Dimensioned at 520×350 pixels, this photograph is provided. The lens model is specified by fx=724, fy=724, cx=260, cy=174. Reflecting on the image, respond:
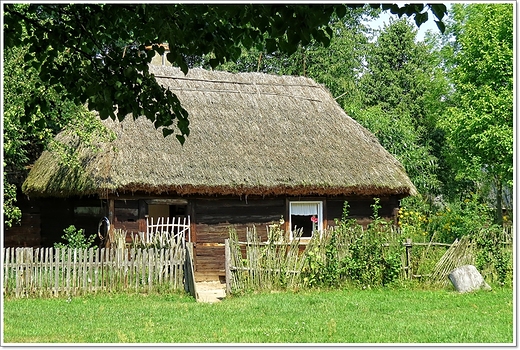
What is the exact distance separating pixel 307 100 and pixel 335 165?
339 centimetres

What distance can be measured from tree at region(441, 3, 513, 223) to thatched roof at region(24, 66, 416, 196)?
15.6 feet

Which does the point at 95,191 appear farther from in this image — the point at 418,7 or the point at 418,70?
the point at 418,70

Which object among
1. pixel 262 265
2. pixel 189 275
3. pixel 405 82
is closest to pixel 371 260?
pixel 262 265

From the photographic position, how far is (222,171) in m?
15.2

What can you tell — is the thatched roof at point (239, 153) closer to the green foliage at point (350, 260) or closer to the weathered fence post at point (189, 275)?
the weathered fence post at point (189, 275)

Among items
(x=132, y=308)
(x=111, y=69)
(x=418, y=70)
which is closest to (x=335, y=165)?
(x=132, y=308)

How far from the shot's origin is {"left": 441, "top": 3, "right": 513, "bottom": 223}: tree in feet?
70.0

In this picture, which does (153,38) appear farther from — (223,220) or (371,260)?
(223,220)

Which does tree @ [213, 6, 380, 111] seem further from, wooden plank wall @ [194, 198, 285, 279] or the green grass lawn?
the green grass lawn

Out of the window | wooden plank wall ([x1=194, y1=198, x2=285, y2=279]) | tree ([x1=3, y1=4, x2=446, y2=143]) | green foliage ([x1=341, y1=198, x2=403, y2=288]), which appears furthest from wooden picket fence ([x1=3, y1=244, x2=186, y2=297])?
tree ([x1=3, y1=4, x2=446, y2=143])

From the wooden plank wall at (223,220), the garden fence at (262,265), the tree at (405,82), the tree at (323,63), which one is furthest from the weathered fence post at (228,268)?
the tree at (405,82)

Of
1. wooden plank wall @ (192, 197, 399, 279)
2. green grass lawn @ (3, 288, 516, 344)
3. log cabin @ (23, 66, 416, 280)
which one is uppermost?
log cabin @ (23, 66, 416, 280)

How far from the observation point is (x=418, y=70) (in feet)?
109

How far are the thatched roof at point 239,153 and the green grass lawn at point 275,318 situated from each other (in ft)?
11.1
